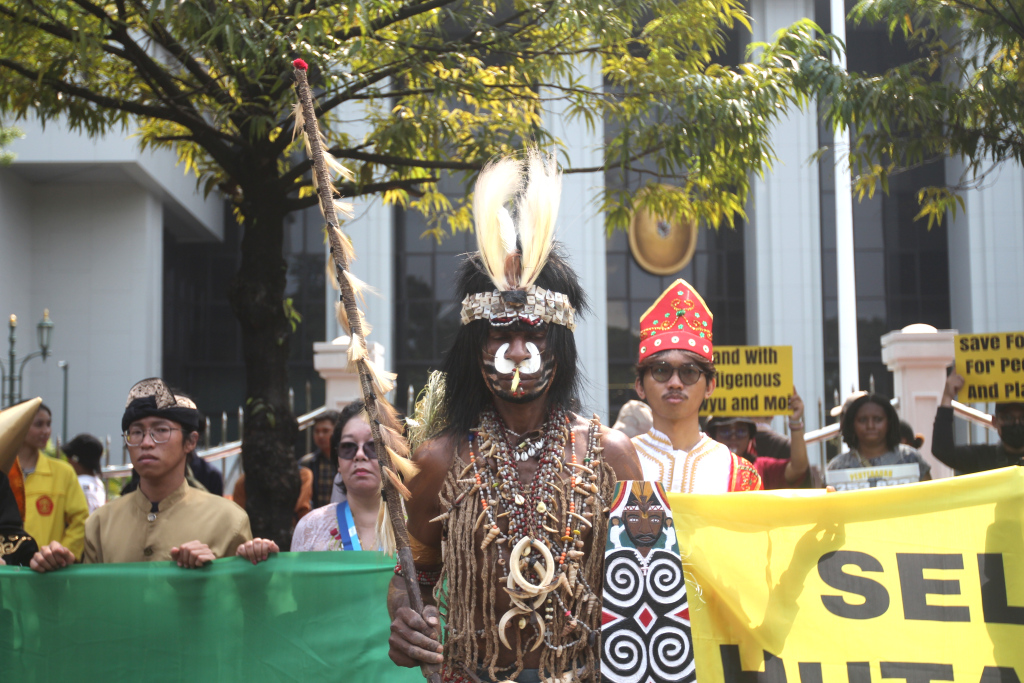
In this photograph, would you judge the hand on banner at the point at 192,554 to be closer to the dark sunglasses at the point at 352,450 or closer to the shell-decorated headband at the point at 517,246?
the dark sunglasses at the point at 352,450

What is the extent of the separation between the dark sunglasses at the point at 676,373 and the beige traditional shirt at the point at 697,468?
0.25m

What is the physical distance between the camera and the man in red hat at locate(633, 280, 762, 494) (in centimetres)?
372

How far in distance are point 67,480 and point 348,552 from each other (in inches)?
73.2

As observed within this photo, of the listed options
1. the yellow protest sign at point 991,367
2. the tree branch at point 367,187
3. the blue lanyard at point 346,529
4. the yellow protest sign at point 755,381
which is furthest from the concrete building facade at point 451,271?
the blue lanyard at point 346,529

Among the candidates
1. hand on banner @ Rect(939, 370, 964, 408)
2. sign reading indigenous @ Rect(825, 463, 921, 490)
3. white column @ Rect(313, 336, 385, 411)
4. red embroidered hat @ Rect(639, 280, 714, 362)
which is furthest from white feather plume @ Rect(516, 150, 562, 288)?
white column @ Rect(313, 336, 385, 411)

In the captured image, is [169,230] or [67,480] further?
[169,230]

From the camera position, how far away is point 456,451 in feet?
9.14

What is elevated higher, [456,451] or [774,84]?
[774,84]

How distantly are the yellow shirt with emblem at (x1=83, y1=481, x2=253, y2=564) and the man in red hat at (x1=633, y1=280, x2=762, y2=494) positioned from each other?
1774mm

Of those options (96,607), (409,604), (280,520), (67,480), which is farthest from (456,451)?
(280,520)

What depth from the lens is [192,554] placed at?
356 centimetres

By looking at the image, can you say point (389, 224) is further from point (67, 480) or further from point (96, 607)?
point (96, 607)

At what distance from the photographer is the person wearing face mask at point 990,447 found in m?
5.81

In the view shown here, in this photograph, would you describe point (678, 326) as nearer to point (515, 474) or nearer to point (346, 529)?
point (515, 474)
